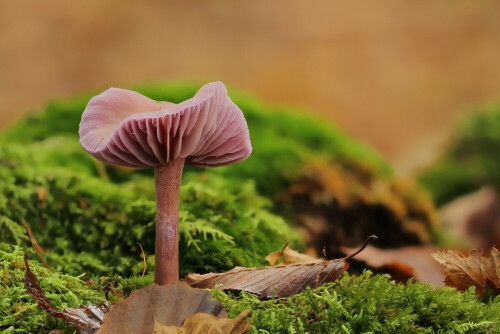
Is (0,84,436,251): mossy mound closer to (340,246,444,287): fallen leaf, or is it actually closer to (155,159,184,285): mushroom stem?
(340,246,444,287): fallen leaf

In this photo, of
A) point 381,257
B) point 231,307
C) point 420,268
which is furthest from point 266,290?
point 420,268

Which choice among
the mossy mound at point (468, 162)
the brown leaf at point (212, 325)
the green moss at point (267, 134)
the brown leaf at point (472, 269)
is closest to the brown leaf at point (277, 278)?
the brown leaf at point (212, 325)

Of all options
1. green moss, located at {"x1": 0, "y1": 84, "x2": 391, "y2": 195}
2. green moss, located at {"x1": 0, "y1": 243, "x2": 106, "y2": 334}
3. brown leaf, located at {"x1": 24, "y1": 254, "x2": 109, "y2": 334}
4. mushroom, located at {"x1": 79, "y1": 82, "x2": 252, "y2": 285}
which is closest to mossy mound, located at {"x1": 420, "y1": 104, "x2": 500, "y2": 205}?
green moss, located at {"x1": 0, "y1": 84, "x2": 391, "y2": 195}

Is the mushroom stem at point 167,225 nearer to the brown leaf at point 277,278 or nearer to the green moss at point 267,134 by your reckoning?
the brown leaf at point 277,278

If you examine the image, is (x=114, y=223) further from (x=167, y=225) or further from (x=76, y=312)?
(x=76, y=312)

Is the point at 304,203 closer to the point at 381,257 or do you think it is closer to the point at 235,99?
the point at 381,257

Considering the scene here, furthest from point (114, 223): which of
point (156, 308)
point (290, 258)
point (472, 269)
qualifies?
point (472, 269)
